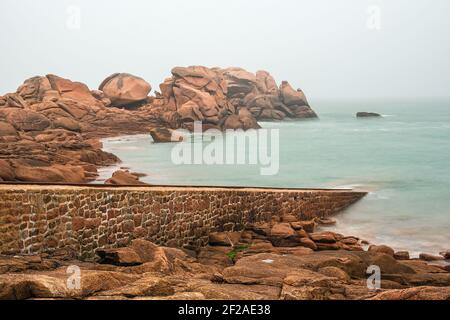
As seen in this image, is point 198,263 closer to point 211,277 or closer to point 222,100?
point 211,277

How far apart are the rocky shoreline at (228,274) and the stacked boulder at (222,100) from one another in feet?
126

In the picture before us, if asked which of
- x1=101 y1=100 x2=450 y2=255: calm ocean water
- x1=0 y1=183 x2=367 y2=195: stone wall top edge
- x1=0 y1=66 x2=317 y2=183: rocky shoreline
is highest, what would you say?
x1=0 y1=66 x2=317 y2=183: rocky shoreline

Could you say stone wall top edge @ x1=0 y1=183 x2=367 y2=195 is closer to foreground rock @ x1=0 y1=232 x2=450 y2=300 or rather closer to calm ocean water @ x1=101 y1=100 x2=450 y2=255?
foreground rock @ x1=0 y1=232 x2=450 y2=300

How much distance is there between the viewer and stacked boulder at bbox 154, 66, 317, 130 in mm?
53750

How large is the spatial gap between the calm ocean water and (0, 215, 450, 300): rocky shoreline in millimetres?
4143

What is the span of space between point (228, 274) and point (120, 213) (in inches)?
155

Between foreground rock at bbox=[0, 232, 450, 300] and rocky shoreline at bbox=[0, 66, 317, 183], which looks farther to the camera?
rocky shoreline at bbox=[0, 66, 317, 183]

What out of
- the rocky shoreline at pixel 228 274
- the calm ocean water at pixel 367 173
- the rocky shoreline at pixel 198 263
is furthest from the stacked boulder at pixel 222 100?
the rocky shoreline at pixel 228 274

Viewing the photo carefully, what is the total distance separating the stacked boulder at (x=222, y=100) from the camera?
53.8 metres

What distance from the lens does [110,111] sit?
5078 cm

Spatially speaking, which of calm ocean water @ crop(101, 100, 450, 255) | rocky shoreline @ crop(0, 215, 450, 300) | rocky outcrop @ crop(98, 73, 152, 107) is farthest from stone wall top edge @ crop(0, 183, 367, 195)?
rocky outcrop @ crop(98, 73, 152, 107)
